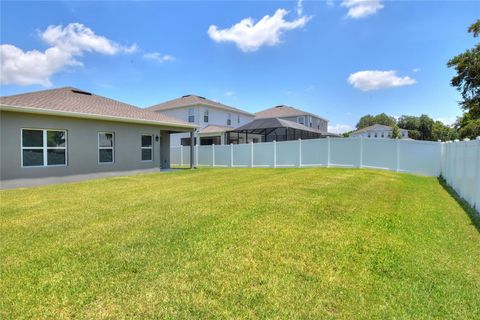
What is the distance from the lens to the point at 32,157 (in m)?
11.2

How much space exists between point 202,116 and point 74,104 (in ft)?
54.0

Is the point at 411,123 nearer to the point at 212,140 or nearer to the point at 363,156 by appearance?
the point at 212,140

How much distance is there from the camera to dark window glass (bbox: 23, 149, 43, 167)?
10.9 metres

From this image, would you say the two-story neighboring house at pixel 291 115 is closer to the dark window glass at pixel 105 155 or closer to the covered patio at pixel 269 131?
the covered patio at pixel 269 131

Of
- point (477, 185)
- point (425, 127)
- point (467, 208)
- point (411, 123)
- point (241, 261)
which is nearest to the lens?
point (241, 261)

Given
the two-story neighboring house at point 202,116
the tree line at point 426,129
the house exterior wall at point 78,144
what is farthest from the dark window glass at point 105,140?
the tree line at point 426,129

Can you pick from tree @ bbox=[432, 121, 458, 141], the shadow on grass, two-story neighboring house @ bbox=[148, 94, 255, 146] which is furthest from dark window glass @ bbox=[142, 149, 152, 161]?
tree @ bbox=[432, 121, 458, 141]

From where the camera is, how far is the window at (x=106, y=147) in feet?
44.3

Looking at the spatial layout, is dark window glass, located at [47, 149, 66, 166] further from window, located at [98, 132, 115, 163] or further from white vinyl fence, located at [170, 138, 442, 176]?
white vinyl fence, located at [170, 138, 442, 176]

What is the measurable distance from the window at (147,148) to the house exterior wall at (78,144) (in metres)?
0.22

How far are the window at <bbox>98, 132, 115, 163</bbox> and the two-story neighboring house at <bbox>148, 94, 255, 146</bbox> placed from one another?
44.8 ft

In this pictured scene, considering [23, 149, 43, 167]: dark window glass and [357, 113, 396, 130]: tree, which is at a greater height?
[357, 113, 396, 130]: tree

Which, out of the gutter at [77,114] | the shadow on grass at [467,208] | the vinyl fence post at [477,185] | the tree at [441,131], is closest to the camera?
the shadow on grass at [467,208]

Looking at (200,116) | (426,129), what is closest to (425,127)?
(426,129)
